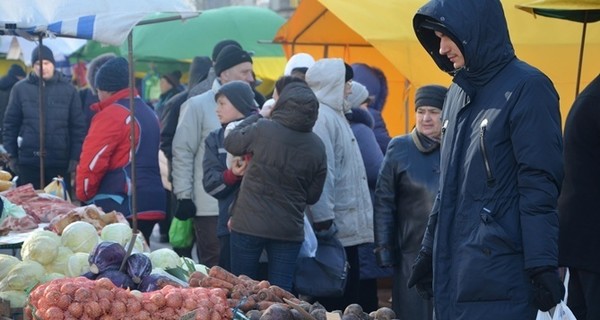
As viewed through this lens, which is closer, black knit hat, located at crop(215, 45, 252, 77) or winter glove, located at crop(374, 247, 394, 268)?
winter glove, located at crop(374, 247, 394, 268)

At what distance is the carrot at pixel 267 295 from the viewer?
5.05m

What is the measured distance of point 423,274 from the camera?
16.1 ft

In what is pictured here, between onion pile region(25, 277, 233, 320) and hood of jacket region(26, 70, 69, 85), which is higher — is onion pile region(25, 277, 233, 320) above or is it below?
below

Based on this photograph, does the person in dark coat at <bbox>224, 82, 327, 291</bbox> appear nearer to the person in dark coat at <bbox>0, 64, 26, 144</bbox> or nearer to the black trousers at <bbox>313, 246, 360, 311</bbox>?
the black trousers at <bbox>313, 246, 360, 311</bbox>

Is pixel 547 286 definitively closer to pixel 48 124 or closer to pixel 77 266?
pixel 77 266

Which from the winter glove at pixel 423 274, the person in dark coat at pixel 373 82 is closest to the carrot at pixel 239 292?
Result: the winter glove at pixel 423 274

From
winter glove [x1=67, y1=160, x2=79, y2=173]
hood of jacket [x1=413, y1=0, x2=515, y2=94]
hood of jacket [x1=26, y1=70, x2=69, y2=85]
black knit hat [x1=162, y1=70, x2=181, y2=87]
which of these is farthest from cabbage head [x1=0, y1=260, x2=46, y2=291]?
black knit hat [x1=162, y1=70, x2=181, y2=87]

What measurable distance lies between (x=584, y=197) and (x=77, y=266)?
2731mm

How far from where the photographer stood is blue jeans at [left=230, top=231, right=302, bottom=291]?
6965 millimetres

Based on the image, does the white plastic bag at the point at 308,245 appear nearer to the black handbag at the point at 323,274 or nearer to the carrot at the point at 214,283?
the black handbag at the point at 323,274

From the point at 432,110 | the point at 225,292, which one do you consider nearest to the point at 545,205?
the point at 225,292

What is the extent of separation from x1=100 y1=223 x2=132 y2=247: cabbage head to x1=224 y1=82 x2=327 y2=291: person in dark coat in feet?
2.94

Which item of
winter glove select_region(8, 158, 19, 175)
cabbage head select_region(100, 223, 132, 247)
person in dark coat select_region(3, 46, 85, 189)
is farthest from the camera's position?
winter glove select_region(8, 158, 19, 175)

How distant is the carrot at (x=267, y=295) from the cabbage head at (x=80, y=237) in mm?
1404
